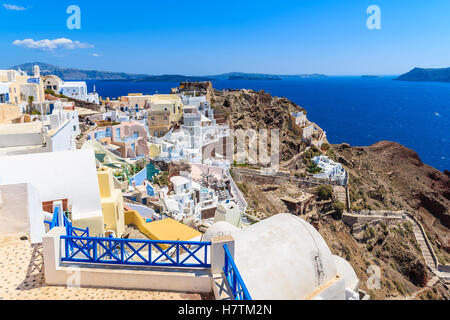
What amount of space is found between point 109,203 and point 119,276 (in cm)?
598

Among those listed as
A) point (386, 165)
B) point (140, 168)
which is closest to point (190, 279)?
point (140, 168)

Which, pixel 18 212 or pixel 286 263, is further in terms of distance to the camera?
pixel 18 212

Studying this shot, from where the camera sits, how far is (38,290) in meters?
6.10

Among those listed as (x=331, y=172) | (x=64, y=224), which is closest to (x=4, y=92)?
(x=64, y=224)

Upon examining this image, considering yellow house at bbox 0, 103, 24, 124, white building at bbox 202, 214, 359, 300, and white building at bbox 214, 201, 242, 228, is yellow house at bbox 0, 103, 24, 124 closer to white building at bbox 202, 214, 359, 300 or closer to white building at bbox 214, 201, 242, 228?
white building at bbox 214, 201, 242, 228

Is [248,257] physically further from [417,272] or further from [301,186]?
[301,186]

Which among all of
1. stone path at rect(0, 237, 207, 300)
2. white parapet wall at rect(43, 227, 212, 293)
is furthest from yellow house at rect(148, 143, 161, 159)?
white parapet wall at rect(43, 227, 212, 293)

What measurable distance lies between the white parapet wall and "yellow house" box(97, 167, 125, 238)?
18.2 feet

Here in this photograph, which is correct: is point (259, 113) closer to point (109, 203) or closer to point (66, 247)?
point (109, 203)

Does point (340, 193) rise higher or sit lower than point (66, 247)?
lower

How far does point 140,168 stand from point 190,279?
20128 mm

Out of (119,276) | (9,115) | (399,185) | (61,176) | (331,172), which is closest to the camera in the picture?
(119,276)

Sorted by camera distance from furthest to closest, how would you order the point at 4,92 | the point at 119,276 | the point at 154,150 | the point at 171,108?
the point at 171,108 < the point at 154,150 < the point at 4,92 < the point at 119,276

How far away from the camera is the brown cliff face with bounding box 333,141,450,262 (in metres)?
37.4
